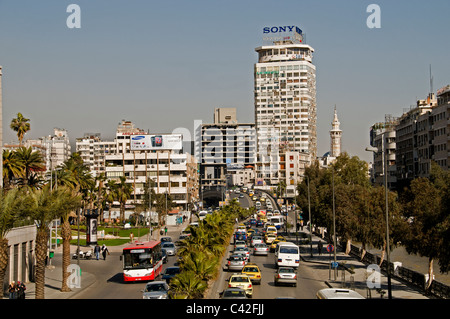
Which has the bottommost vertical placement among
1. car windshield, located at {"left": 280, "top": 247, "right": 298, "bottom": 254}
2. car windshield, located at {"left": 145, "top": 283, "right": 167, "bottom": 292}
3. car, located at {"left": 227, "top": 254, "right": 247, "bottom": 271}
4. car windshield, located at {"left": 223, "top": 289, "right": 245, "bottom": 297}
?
car, located at {"left": 227, "top": 254, "right": 247, "bottom": 271}

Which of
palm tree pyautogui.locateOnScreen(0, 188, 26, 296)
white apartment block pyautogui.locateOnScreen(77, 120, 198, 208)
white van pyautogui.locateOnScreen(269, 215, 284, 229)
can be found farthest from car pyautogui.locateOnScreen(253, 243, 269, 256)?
white apartment block pyautogui.locateOnScreen(77, 120, 198, 208)

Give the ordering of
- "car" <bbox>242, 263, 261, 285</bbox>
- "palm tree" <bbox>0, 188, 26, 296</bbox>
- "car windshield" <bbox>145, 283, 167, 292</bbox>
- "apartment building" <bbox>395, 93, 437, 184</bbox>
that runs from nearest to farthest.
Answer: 1. "palm tree" <bbox>0, 188, 26, 296</bbox>
2. "car windshield" <bbox>145, 283, 167, 292</bbox>
3. "car" <bbox>242, 263, 261, 285</bbox>
4. "apartment building" <bbox>395, 93, 437, 184</bbox>

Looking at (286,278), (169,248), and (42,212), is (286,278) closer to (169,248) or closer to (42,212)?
(42,212)

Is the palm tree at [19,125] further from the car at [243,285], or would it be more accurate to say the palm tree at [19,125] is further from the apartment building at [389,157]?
the apartment building at [389,157]

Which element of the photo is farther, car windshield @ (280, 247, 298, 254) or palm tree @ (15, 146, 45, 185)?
palm tree @ (15, 146, 45, 185)

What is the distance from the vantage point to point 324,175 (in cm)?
8138

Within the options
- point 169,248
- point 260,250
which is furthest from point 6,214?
point 260,250

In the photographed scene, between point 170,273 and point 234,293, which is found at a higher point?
point 234,293

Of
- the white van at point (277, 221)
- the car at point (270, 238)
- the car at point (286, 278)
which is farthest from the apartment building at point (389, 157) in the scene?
the car at point (286, 278)

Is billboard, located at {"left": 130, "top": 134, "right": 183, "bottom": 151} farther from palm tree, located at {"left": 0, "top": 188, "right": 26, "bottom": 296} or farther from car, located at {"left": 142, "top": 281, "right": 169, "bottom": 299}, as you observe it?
palm tree, located at {"left": 0, "top": 188, "right": 26, "bottom": 296}

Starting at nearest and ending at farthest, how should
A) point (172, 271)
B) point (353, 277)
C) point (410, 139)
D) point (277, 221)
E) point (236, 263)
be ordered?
point (172, 271) < point (353, 277) < point (236, 263) < point (277, 221) < point (410, 139)

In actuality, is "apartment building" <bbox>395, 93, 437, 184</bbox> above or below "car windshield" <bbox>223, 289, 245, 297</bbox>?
above
